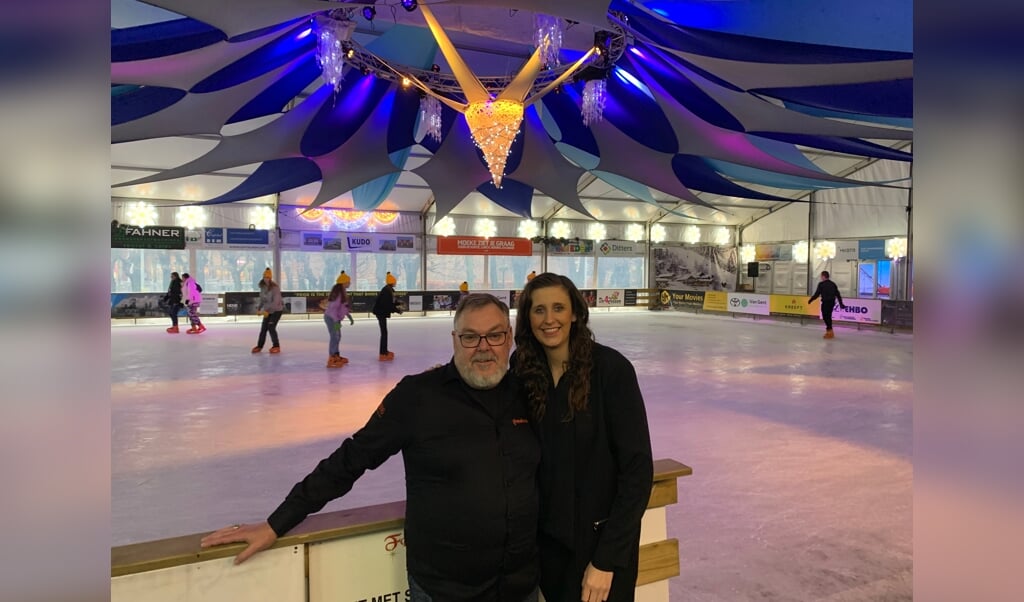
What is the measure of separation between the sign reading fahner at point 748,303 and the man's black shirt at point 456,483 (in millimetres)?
16159

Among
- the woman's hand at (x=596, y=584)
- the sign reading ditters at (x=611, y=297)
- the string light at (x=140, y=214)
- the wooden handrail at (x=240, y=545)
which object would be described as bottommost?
the woman's hand at (x=596, y=584)

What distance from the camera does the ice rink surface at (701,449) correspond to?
104 inches

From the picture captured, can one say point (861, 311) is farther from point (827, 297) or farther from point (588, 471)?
point (588, 471)

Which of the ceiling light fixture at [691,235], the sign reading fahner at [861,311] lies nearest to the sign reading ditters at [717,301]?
the sign reading fahner at [861,311]

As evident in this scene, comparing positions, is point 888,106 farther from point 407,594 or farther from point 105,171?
point 105,171

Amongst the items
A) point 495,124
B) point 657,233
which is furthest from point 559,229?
point 495,124

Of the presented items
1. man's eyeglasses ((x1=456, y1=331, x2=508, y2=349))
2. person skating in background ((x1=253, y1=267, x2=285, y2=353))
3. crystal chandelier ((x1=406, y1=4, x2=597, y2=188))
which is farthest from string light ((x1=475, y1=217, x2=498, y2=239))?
man's eyeglasses ((x1=456, y1=331, x2=508, y2=349))

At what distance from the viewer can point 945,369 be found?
39 cm

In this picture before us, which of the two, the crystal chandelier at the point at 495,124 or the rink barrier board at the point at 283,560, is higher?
the crystal chandelier at the point at 495,124

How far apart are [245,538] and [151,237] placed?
51.5ft

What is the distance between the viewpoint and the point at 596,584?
1434 mm

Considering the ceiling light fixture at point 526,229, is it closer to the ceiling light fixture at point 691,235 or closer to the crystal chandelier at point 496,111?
the ceiling light fixture at point 691,235

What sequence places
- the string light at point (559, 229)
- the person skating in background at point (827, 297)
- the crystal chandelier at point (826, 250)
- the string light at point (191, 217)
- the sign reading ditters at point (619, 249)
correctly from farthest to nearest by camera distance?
the sign reading ditters at point (619, 249) → the string light at point (559, 229) → the crystal chandelier at point (826, 250) → the string light at point (191, 217) → the person skating in background at point (827, 297)

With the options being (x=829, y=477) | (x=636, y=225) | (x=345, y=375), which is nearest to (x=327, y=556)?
(x=829, y=477)
